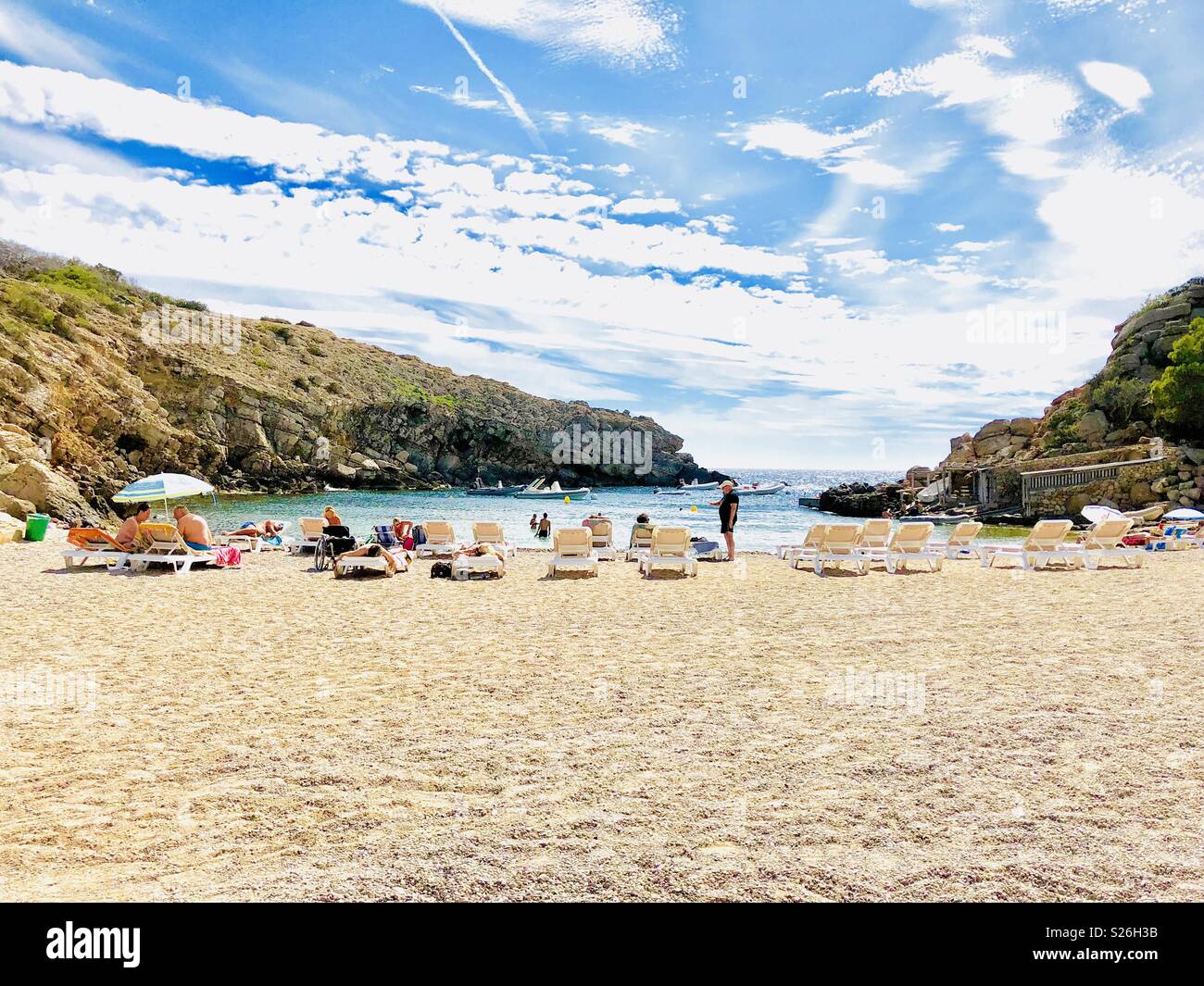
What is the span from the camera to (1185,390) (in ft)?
161

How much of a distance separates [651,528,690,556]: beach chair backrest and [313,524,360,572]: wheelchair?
6.40 meters

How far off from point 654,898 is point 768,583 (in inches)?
439

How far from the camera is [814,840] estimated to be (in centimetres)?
369

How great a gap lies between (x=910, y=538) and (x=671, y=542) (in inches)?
203

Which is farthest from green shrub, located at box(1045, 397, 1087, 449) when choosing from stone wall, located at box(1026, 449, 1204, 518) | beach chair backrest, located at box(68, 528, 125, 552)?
beach chair backrest, located at box(68, 528, 125, 552)

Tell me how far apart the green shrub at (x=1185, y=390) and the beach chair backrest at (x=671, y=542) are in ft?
164

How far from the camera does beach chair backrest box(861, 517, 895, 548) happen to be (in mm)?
16891

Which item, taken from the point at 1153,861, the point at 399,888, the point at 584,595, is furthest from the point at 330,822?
the point at 584,595

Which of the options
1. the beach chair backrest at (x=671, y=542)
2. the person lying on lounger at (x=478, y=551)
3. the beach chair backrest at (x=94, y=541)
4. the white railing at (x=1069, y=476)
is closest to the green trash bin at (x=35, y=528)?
the beach chair backrest at (x=94, y=541)

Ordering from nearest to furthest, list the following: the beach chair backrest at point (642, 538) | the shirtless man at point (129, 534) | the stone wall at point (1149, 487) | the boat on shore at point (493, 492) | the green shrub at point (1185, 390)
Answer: the shirtless man at point (129, 534) → the beach chair backrest at point (642, 538) → the stone wall at point (1149, 487) → the green shrub at point (1185, 390) → the boat on shore at point (493, 492)

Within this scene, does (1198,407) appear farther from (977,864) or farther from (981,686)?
(977,864)

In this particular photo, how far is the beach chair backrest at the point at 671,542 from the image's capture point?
49.9 ft

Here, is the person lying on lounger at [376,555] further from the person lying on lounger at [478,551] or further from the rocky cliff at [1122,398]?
the rocky cliff at [1122,398]

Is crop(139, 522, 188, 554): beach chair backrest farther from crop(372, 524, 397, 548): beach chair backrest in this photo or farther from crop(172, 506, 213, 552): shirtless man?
crop(372, 524, 397, 548): beach chair backrest
